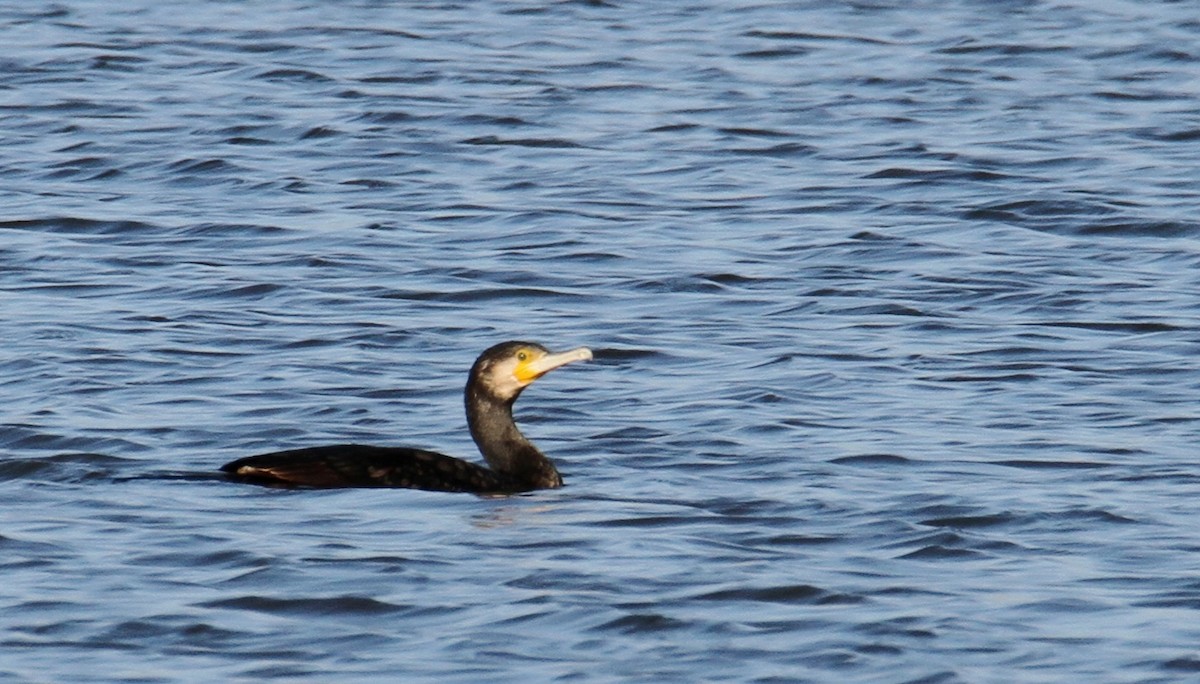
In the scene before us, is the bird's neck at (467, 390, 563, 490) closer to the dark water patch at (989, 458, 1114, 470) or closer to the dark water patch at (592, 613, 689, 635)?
the dark water patch at (989, 458, 1114, 470)

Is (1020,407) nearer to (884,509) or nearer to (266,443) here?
(884,509)

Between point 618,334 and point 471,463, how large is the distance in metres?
2.82

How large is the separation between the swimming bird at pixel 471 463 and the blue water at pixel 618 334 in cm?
11

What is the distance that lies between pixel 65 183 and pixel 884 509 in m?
9.04

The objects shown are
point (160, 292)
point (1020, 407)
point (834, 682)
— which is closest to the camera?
point (834, 682)

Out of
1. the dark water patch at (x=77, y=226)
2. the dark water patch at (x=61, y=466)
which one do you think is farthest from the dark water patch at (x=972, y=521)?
the dark water patch at (x=77, y=226)

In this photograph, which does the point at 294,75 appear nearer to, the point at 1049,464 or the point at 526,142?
the point at 526,142

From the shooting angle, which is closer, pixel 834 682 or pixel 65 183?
pixel 834 682

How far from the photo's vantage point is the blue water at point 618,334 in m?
8.11

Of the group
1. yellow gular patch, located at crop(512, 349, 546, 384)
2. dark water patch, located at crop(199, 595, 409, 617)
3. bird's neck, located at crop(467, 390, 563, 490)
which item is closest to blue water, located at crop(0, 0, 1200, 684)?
dark water patch, located at crop(199, 595, 409, 617)

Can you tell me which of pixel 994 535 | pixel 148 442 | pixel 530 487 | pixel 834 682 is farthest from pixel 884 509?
pixel 148 442

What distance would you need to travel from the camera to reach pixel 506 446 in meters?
10.5

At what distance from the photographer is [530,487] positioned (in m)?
10.3

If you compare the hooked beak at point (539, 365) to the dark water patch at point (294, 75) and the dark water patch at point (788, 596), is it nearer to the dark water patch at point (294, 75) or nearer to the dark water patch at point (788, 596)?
the dark water patch at point (788, 596)
